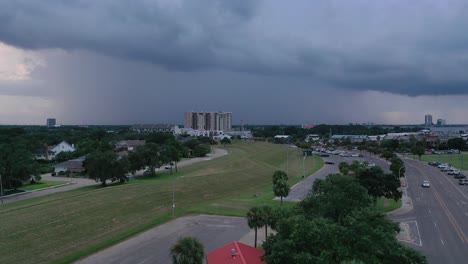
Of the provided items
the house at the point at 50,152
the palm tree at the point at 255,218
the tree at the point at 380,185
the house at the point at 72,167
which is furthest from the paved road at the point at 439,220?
the house at the point at 50,152

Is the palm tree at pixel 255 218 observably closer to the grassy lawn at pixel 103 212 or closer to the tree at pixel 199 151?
the grassy lawn at pixel 103 212

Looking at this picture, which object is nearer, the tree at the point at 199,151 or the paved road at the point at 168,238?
the paved road at the point at 168,238

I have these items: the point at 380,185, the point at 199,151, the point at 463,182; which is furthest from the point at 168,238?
the point at 199,151

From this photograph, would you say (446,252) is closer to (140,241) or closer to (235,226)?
(235,226)

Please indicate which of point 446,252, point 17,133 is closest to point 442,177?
point 446,252

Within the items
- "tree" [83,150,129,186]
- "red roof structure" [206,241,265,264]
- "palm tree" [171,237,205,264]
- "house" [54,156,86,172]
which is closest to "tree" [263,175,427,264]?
"red roof structure" [206,241,265,264]

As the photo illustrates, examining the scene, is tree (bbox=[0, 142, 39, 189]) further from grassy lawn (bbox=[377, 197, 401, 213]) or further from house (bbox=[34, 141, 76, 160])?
grassy lawn (bbox=[377, 197, 401, 213])
